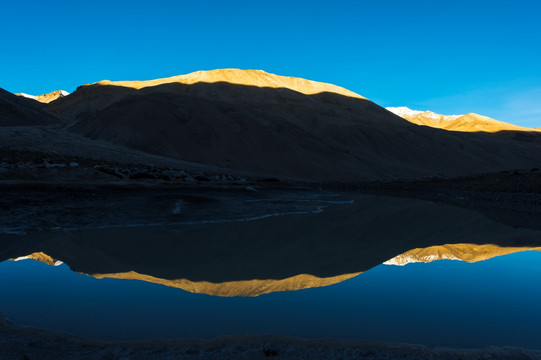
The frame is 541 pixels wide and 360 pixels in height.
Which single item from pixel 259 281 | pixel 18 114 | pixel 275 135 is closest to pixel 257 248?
pixel 259 281

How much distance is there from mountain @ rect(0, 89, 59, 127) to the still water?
202ft

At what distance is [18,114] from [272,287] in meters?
73.8

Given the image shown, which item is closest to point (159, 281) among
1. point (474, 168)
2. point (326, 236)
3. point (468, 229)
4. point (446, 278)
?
point (446, 278)

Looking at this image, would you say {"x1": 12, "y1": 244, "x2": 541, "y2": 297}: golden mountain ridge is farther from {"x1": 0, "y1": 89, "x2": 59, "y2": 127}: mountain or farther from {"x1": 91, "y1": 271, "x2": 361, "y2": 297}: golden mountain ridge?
{"x1": 0, "y1": 89, "x2": 59, "y2": 127}: mountain

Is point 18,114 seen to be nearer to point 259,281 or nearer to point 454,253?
point 259,281

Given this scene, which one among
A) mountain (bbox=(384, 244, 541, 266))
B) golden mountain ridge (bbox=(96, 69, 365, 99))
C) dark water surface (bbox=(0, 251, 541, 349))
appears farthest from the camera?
golden mountain ridge (bbox=(96, 69, 365, 99))

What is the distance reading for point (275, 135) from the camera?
2589 inches

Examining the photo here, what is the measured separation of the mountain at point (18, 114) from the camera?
60791 millimetres

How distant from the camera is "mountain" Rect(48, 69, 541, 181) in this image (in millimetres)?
58219

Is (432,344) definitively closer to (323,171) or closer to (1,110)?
(323,171)

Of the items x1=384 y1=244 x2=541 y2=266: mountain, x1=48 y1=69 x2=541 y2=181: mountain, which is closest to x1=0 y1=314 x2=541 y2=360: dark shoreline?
x1=384 y1=244 x2=541 y2=266: mountain

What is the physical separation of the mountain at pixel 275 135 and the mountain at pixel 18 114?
5601 millimetres

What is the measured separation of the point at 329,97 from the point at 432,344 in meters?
116

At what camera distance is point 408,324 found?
4684mm
